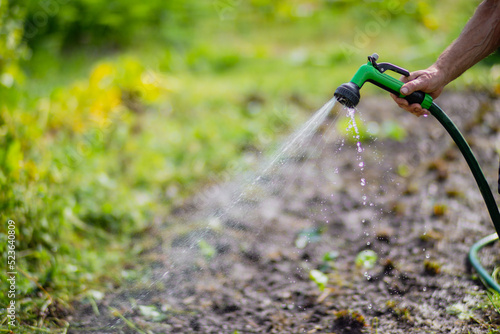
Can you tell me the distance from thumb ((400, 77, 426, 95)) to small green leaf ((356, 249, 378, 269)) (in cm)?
98

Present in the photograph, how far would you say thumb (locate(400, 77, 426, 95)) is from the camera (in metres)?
1.59

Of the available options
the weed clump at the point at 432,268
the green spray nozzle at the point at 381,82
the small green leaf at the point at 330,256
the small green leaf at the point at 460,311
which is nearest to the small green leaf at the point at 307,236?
the small green leaf at the point at 330,256

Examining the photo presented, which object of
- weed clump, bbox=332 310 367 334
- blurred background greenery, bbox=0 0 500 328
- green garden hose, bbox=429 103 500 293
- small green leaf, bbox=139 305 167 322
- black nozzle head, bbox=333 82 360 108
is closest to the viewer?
black nozzle head, bbox=333 82 360 108

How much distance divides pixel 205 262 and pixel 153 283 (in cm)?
29

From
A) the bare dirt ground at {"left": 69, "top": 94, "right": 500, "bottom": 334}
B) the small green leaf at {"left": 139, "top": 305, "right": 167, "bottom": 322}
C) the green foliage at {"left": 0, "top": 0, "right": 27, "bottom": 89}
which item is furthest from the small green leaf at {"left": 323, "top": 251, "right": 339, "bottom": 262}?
the green foliage at {"left": 0, "top": 0, "right": 27, "bottom": 89}

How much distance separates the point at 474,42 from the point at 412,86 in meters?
0.29

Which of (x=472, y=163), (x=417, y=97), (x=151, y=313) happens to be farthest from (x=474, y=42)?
(x=151, y=313)

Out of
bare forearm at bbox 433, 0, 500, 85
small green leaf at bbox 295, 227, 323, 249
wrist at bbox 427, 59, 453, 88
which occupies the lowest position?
small green leaf at bbox 295, 227, 323, 249

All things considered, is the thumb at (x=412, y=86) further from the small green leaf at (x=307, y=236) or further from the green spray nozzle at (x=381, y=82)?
the small green leaf at (x=307, y=236)

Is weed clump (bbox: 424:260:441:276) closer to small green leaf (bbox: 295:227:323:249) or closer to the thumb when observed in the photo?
small green leaf (bbox: 295:227:323:249)

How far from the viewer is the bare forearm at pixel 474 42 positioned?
1615 mm

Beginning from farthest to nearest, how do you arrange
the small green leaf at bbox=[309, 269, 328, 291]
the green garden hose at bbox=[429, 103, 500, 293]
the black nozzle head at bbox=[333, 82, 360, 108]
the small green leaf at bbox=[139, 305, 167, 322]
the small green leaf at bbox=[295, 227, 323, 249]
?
the small green leaf at bbox=[295, 227, 323, 249] → the small green leaf at bbox=[309, 269, 328, 291] → the small green leaf at bbox=[139, 305, 167, 322] → the green garden hose at bbox=[429, 103, 500, 293] → the black nozzle head at bbox=[333, 82, 360, 108]

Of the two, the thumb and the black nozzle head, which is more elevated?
the thumb

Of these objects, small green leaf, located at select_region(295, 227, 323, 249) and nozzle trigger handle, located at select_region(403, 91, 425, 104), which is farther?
small green leaf, located at select_region(295, 227, 323, 249)
